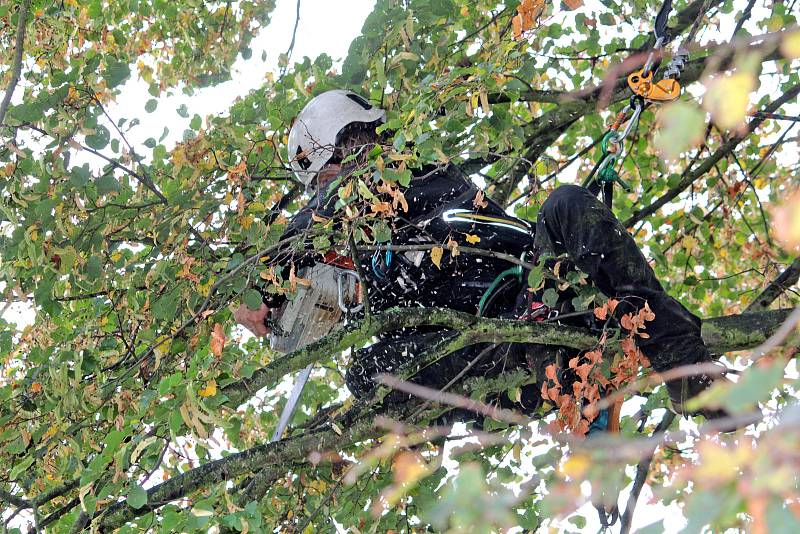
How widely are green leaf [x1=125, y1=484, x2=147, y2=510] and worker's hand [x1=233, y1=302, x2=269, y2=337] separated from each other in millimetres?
1352

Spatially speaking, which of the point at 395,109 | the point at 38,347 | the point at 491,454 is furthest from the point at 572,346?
the point at 38,347

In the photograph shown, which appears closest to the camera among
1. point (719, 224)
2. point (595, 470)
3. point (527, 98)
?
point (595, 470)

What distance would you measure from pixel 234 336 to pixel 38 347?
269 centimetres

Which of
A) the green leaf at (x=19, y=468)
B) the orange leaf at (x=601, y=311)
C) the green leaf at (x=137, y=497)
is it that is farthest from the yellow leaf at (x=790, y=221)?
the green leaf at (x=19, y=468)

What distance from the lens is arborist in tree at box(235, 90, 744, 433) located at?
10.5 ft

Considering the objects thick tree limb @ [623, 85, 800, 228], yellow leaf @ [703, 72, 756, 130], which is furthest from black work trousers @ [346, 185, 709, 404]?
yellow leaf @ [703, 72, 756, 130]

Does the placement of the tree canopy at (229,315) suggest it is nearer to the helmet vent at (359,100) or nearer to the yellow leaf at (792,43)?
the helmet vent at (359,100)

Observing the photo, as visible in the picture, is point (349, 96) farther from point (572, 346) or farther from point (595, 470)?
point (595, 470)

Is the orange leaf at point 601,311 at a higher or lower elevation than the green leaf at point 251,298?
lower

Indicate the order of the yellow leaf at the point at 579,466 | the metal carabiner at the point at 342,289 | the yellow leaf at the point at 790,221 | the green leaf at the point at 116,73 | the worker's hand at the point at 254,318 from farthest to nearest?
1. the worker's hand at the point at 254,318
2. the metal carabiner at the point at 342,289
3. the green leaf at the point at 116,73
4. the yellow leaf at the point at 579,466
5. the yellow leaf at the point at 790,221

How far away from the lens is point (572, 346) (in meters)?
3.30

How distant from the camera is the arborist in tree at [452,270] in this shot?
321 centimetres

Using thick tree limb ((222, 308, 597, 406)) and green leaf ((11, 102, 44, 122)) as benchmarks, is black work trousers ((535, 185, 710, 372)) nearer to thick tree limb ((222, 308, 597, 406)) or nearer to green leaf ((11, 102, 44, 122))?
thick tree limb ((222, 308, 597, 406))

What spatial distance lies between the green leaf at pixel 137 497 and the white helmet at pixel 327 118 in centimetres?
188
